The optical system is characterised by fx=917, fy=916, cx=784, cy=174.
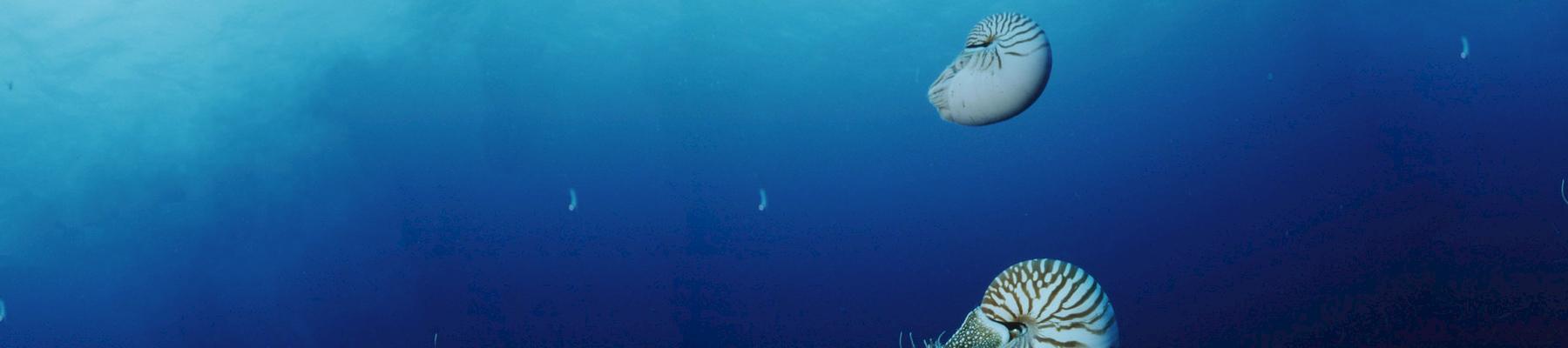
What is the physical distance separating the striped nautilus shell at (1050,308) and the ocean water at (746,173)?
6.73 meters

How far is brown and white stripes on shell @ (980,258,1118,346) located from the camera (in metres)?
2.26

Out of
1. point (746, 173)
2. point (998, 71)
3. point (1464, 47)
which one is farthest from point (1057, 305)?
point (746, 173)

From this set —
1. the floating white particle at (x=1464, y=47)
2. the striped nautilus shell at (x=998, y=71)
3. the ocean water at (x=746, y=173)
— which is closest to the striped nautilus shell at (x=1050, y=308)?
the striped nautilus shell at (x=998, y=71)

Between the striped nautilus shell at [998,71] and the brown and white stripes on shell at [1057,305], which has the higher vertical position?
the striped nautilus shell at [998,71]

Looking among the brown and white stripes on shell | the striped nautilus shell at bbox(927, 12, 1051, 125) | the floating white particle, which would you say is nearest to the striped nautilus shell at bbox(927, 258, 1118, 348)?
the brown and white stripes on shell

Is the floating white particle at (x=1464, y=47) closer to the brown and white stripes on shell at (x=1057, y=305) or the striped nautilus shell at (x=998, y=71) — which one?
the striped nautilus shell at (x=998, y=71)

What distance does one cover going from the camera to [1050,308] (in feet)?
7.52

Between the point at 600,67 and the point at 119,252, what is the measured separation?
17.7ft

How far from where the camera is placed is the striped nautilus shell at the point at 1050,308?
227 cm

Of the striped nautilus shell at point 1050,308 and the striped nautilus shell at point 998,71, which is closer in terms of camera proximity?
the striped nautilus shell at point 1050,308

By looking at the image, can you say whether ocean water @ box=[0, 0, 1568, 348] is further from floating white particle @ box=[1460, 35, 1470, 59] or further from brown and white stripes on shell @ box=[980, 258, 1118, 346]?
brown and white stripes on shell @ box=[980, 258, 1118, 346]

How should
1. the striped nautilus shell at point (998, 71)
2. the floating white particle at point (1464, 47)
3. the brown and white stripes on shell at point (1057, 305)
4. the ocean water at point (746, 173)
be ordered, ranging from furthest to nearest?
the ocean water at point (746, 173)
the floating white particle at point (1464, 47)
the striped nautilus shell at point (998, 71)
the brown and white stripes on shell at point (1057, 305)

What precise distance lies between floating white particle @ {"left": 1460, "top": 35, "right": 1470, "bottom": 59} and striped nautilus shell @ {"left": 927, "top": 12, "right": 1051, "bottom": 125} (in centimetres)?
691

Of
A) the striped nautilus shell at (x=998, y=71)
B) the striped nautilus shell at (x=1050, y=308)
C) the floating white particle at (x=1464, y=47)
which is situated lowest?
the striped nautilus shell at (x=1050, y=308)
